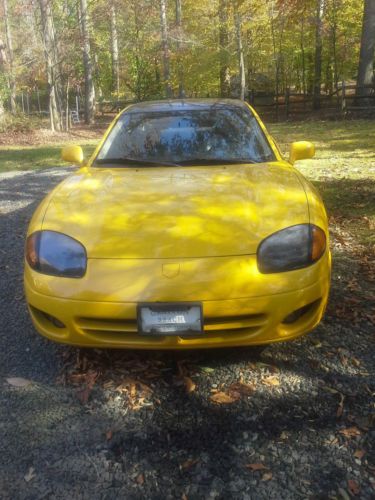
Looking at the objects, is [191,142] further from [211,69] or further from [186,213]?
[211,69]

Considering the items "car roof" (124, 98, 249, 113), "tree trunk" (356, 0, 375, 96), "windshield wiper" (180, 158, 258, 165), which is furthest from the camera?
"tree trunk" (356, 0, 375, 96)

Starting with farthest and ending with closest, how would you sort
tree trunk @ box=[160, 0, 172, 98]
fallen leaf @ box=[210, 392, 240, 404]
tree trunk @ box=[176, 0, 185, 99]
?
tree trunk @ box=[176, 0, 185, 99] → tree trunk @ box=[160, 0, 172, 98] → fallen leaf @ box=[210, 392, 240, 404]

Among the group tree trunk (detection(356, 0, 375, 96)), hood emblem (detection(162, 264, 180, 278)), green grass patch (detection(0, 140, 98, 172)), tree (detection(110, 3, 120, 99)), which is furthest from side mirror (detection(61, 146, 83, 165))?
tree (detection(110, 3, 120, 99))

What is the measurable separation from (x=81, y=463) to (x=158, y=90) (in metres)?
29.3

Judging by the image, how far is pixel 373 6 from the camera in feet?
58.4

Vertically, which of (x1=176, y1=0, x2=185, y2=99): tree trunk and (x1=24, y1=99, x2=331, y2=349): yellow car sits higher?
(x1=176, y1=0, x2=185, y2=99): tree trunk

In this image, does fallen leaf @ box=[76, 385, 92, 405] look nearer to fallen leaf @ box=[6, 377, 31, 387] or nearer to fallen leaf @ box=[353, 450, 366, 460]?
fallen leaf @ box=[6, 377, 31, 387]

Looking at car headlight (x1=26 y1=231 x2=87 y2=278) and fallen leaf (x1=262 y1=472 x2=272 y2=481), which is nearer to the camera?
fallen leaf (x1=262 y1=472 x2=272 y2=481)

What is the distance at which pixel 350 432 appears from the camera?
1937 mm

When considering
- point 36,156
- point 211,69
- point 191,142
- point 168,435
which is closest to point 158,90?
point 211,69

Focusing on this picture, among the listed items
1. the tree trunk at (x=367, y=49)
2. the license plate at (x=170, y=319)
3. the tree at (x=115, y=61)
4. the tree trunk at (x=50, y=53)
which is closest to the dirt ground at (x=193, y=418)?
the license plate at (x=170, y=319)

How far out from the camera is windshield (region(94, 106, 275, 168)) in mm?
3219

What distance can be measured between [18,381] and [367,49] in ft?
66.4

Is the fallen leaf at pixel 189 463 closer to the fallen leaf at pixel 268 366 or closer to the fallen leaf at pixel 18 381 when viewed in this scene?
the fallen leaf at pixel 268 366
